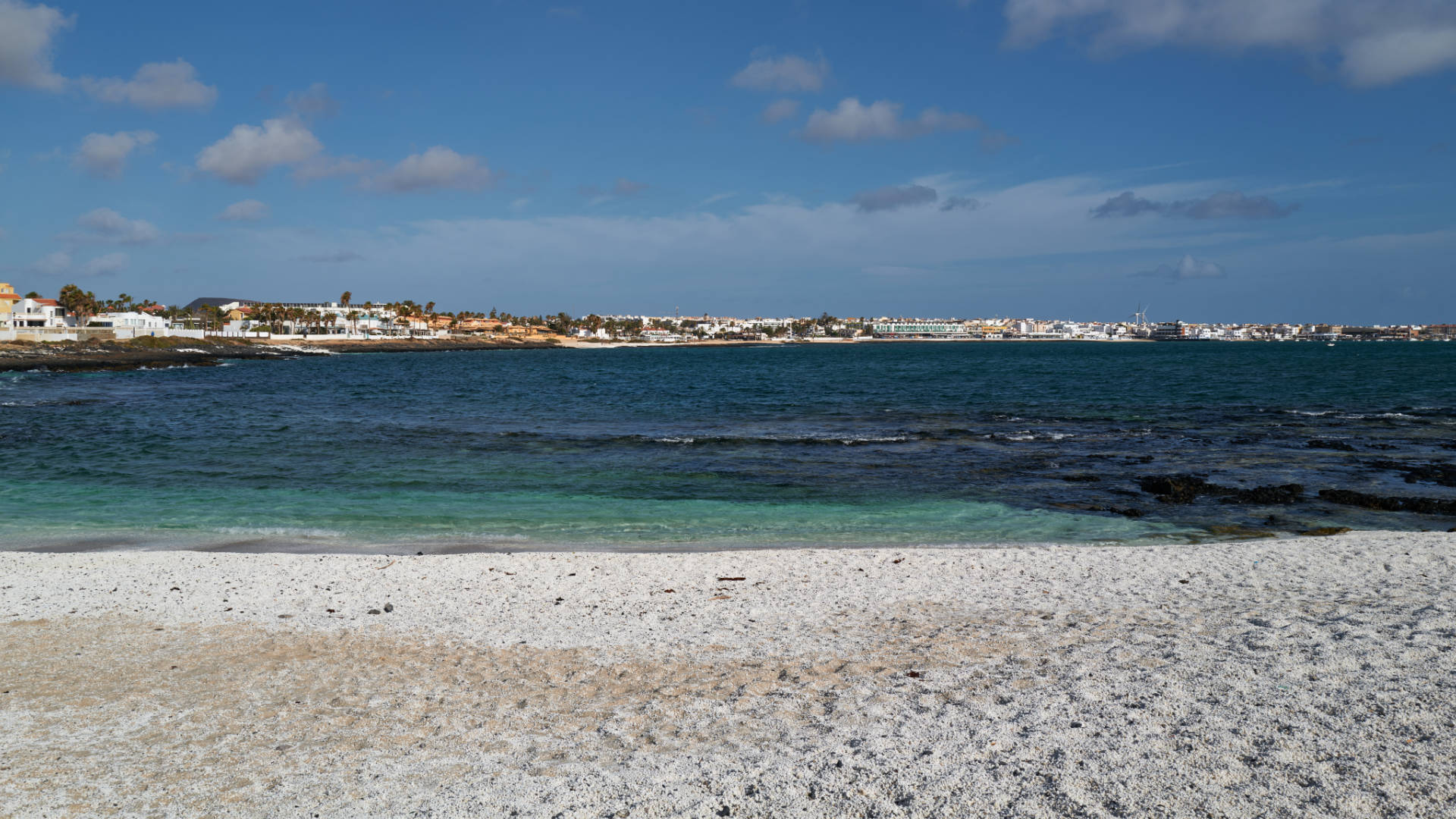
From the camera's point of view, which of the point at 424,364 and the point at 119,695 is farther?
the point at 424,364

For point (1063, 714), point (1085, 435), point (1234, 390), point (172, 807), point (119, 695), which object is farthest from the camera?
point (1234, 390)

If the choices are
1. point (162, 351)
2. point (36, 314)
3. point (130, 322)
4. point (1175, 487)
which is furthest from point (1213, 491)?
point (36, 314)

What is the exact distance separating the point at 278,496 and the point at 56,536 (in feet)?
12.9

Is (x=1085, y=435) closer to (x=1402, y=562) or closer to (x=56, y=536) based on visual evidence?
(x=1402, y=562)

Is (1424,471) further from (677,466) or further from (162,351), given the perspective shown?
(162,351)

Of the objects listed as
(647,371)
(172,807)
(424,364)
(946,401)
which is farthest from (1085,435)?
(424,364)

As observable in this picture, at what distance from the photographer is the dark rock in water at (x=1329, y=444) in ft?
76.5

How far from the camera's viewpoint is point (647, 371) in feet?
272

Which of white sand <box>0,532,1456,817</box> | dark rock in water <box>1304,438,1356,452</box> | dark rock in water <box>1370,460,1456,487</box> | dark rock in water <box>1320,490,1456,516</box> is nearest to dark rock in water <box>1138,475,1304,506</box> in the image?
dark rock in water <box>1320,490,1456,516</box>

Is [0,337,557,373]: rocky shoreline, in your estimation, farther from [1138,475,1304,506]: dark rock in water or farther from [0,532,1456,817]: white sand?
[1138,475,1304,506]: dark rock in water

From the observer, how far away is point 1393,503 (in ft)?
51.3

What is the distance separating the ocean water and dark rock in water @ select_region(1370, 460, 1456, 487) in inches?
13.1

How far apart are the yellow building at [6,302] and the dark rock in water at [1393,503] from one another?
139m

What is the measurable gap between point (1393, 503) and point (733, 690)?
15.0m
